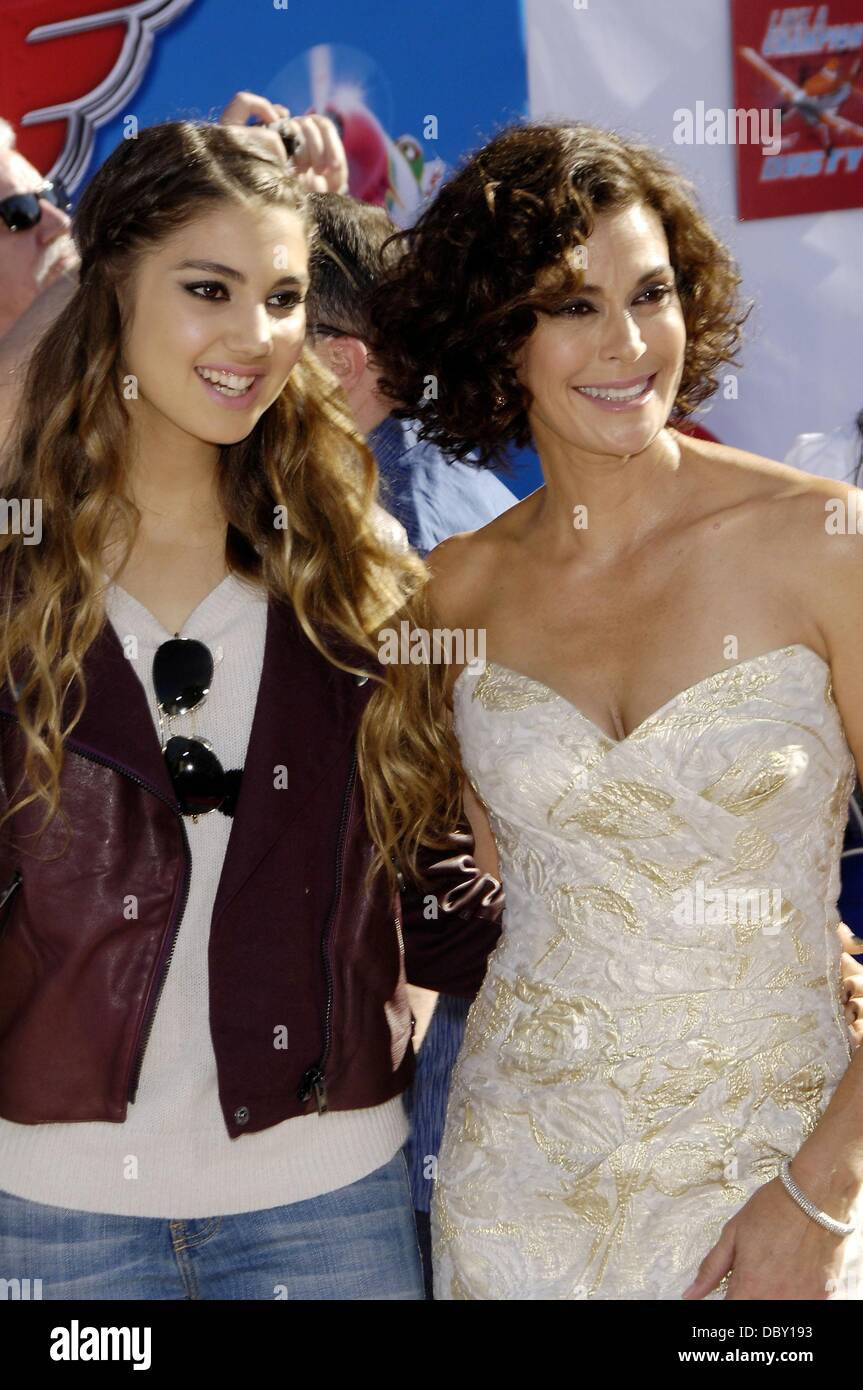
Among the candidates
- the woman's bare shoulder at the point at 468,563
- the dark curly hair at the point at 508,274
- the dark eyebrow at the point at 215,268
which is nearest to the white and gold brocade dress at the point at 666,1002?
the woman's bare shoulder at the point at 468,563

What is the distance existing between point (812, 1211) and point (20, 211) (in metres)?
2.51

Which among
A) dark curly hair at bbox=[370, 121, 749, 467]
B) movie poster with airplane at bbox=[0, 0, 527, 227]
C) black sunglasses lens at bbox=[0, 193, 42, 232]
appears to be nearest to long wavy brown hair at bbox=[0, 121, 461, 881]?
dark curly hair at bbox=[370, 121, 749, 467]

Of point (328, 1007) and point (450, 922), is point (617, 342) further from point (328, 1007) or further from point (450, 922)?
point (328, 1007)

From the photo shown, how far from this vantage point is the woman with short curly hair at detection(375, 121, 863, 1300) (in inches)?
80.4

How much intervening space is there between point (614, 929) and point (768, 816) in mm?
238

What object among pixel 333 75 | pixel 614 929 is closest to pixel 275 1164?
pixel 614 929

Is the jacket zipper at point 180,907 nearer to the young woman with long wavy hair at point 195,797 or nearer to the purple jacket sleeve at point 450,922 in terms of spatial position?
the young woman with long wavy hair at point 195,797

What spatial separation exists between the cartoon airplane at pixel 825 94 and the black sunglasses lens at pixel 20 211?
156 cm

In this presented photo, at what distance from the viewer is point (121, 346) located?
2.22 meters

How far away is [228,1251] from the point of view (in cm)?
204

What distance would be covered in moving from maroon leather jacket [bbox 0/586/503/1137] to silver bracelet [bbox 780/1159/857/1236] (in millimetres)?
513

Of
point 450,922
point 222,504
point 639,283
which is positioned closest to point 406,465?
point 222,504

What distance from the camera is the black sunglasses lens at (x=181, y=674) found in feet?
6.87
